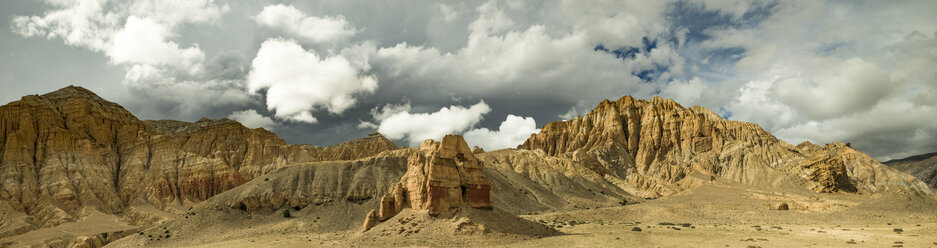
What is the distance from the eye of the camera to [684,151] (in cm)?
15600

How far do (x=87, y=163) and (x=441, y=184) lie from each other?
88248 millimetres

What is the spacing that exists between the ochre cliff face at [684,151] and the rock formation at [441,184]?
82.6 meters

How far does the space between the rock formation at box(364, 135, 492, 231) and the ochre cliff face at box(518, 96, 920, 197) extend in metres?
82.6

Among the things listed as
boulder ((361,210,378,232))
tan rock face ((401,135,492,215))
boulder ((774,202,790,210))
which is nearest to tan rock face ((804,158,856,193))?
boulder ((774,202,790,210))

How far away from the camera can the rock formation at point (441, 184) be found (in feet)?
149

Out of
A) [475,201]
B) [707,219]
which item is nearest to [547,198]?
[707,219]

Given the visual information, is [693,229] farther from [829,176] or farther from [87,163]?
[87,163]

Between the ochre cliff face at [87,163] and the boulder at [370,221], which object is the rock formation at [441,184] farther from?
the ochre cliff face at [87,163]

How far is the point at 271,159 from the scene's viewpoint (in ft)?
456

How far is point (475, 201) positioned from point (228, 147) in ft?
377

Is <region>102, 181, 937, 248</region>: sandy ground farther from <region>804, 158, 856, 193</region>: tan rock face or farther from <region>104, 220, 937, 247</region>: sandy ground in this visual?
<region>804, 158, 856, 193</region>: tan rock face

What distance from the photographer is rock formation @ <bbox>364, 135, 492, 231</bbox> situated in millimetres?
45469

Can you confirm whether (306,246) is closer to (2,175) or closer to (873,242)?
(873,242)

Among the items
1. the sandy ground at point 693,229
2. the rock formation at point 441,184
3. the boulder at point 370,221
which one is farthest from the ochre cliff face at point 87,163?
the rock formation at point 441,184
